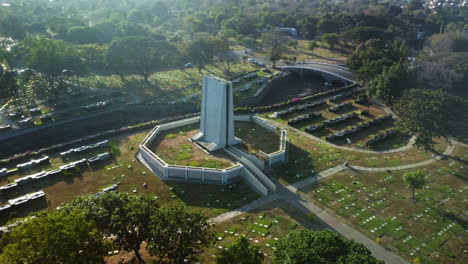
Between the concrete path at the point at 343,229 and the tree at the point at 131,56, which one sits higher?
the tree at the point at 131,56

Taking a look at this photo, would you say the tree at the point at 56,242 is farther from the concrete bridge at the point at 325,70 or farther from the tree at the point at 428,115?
the concrete bridge at the point at 325,70

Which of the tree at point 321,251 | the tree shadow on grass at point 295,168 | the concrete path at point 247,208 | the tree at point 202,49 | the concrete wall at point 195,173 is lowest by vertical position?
the concrete path at point 247,208

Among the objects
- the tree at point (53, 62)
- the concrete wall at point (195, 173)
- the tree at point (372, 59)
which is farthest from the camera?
the tree at point (372, 59)

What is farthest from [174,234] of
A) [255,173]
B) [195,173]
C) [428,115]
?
[428,115]

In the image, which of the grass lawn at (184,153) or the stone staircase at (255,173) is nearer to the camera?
the stone staircase at (255,173)

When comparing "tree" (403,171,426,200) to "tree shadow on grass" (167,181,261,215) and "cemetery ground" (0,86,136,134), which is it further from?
"cemetery ground" (0,86,136,134)

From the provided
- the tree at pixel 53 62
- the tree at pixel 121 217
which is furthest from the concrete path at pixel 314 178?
the tree at pixel 53 62

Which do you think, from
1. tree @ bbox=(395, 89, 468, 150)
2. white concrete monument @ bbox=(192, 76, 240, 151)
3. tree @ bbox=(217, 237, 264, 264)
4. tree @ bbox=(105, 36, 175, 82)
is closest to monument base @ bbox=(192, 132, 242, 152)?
white concrete monument @ bbox=(192, 76, 240, 151)
